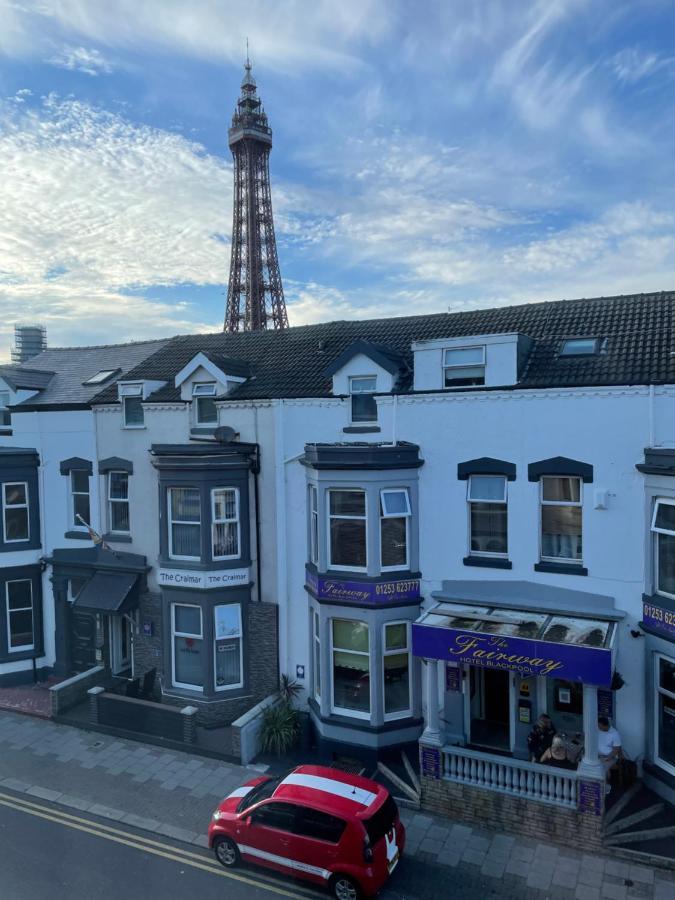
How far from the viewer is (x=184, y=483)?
55.5 feet

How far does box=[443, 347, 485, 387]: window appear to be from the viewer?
49.2 feet

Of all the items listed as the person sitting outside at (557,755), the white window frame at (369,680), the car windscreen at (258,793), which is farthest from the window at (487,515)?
the car windscreen at (258,793)

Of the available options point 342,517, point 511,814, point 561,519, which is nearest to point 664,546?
point 561,519

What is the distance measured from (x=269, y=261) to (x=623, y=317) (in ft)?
179

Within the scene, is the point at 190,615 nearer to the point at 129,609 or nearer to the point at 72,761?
the point at 129,609

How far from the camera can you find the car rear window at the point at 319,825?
34.5 ft

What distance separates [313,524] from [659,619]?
7.94 meters

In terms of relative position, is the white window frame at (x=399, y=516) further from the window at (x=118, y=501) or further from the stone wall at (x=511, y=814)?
the window at (x=118, y=501)

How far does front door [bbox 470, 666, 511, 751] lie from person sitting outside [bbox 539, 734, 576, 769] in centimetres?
168

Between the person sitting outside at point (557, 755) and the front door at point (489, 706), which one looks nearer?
the person sitting outside at point (557, 755)

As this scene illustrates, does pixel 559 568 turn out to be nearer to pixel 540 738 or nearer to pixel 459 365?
pixel 540 738

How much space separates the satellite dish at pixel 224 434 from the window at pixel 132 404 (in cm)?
307

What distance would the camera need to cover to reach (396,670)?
15000 millimetres

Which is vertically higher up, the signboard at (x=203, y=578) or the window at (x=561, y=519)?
the window at (x=561, y=519)
